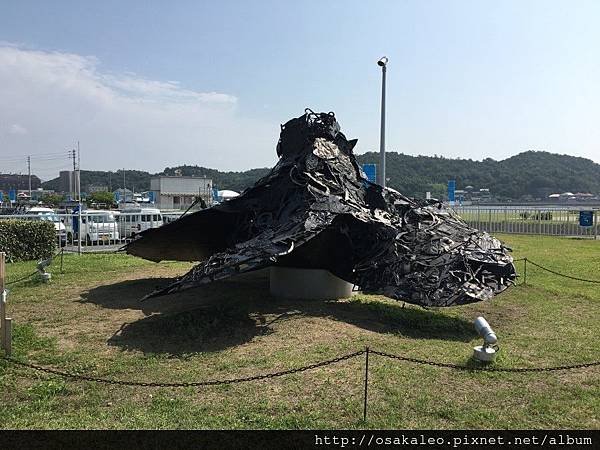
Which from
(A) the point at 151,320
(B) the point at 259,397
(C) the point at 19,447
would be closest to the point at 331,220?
(A) the point at 151,320

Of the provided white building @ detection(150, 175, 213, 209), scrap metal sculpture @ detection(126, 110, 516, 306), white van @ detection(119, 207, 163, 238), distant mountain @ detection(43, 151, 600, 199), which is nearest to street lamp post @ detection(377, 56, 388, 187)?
scrap metal sculpture @ detection(126, 110, 516, 306)

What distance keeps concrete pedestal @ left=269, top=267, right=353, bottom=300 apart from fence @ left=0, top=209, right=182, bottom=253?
10.6 meters

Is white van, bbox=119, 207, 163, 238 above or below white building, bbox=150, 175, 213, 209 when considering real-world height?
below

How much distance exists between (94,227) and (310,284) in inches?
630

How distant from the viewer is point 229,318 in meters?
9.30

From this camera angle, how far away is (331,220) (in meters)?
9.89

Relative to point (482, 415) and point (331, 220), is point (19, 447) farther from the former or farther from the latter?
point (331, 220)

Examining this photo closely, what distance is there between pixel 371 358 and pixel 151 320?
4.14 m

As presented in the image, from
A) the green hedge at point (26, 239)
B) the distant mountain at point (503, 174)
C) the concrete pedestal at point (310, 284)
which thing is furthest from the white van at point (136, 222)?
the distant mountain at point (503, 174)

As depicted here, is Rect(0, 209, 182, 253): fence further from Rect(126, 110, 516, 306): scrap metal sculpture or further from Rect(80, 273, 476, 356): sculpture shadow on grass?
Rect(80, 273, 476, 356): sculpture shadow on grass

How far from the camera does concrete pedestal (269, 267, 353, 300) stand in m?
11.2

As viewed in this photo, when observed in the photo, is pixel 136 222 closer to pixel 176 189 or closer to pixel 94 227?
pixel 94 227

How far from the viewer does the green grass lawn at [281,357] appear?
555cm

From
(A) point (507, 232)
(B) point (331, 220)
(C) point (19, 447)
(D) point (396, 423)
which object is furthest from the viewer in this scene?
(A) point (507, 232)
